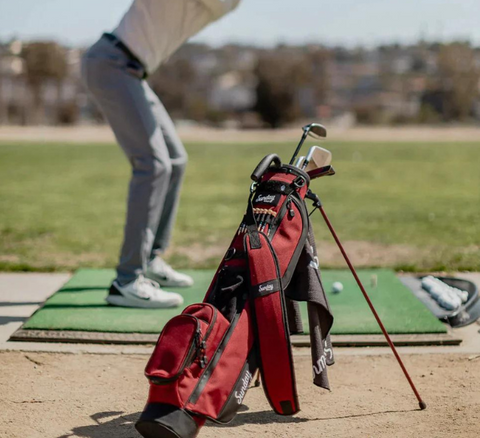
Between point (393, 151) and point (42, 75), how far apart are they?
38847 mm

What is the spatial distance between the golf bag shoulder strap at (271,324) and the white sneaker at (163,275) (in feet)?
8.06

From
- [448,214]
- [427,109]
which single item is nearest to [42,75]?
[427,109]

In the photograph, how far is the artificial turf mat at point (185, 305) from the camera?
4.57 meters

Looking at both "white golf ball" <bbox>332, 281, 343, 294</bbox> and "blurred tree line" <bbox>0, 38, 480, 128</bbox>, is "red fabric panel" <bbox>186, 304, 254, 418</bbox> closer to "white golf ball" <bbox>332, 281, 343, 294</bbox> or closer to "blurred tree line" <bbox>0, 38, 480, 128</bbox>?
"white golf ball" <bbox>332, 281, 343, 294</bbox>

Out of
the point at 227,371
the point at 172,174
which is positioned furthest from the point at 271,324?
the point at 172,174

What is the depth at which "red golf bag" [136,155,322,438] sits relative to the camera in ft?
9.27

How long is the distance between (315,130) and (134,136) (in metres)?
1.49

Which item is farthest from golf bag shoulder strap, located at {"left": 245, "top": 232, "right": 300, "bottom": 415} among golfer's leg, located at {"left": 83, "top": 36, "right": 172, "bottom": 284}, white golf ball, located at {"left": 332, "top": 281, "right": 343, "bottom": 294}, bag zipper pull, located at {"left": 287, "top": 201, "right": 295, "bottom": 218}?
white golf ball, located at {"left": 332, "top": 281, "right": 343, "bottom": 294}

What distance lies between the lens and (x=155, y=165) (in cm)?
491

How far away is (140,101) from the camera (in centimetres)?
488

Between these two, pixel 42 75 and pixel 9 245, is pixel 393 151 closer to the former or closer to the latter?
pixel 9 245

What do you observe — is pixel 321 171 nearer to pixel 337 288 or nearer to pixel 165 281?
pixel 337 288

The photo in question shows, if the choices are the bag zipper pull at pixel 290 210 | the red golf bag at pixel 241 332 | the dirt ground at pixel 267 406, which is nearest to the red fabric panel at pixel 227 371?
the red golf bag at pixel 241 332

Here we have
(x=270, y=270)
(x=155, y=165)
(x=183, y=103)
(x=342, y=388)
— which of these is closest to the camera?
(x=270, y=270)
